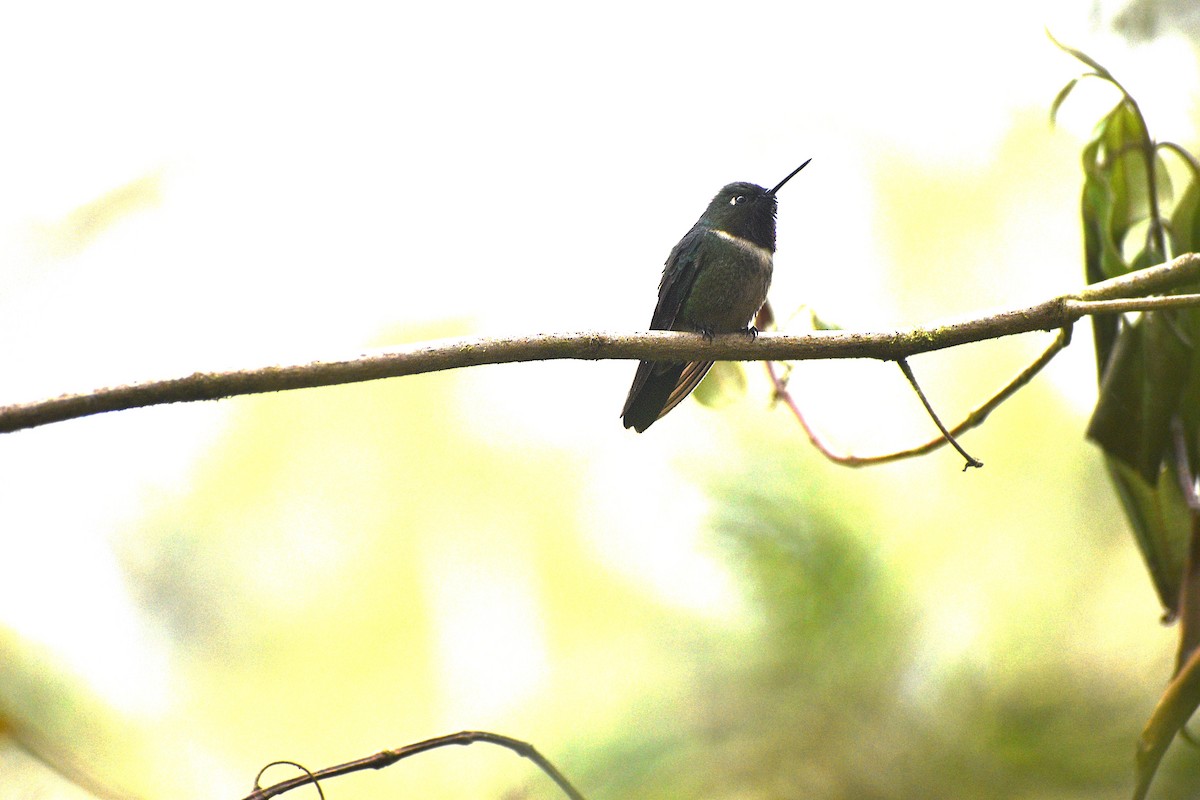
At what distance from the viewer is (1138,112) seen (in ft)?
8.37

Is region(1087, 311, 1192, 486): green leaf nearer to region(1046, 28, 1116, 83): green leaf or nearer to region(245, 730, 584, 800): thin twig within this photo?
region(1046, 28, 1116, 83): green leaf

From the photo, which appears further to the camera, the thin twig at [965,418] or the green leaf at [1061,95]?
the green leaf at [1061,95]

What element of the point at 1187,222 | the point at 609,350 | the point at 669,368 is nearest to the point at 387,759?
the point at 609,350

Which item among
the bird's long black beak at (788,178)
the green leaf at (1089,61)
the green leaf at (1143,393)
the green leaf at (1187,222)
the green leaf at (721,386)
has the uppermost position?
the green leaf at (1089,61)

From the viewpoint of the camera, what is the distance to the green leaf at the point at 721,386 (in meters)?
2.85

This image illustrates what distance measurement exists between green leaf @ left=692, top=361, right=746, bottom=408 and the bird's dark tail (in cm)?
7

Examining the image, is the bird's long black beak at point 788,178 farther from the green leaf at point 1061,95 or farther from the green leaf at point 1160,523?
the green leaf at point 1160,523

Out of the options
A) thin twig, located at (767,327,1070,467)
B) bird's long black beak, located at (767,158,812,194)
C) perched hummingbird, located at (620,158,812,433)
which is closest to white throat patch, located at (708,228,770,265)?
perched hummingbird, located at (620,158,812,433)

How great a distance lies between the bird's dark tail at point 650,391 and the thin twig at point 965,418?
0.45 m

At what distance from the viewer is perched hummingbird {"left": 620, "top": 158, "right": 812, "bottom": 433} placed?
2975 mm

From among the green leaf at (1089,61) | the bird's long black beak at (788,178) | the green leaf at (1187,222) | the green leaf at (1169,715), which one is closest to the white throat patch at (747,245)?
the bird's long black beak at (788,178)

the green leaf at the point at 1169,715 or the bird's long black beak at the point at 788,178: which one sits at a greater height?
the bird's long black beak at the point at 788,178

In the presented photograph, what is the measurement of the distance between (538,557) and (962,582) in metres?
1.77

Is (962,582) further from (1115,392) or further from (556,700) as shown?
(556,700)
